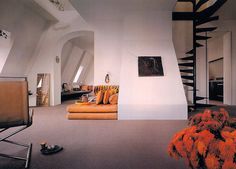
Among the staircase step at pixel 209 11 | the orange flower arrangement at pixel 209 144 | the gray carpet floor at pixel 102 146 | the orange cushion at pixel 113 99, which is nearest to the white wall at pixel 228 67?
the staircase step at pixel 209 11

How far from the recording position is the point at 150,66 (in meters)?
4.90

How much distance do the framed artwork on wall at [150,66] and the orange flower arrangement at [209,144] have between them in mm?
3897

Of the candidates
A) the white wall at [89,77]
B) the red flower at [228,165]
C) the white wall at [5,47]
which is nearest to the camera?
the red flower at [228,165]

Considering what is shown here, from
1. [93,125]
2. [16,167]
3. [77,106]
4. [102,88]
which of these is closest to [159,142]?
[93,125]

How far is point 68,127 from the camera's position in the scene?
387cm

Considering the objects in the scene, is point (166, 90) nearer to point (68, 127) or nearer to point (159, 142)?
point (159, 142)

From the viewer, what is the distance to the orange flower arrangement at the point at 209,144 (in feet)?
2.59

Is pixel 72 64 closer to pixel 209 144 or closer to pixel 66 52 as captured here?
pixel 66 52

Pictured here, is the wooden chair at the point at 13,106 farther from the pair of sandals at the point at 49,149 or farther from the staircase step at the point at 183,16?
the staircase step at the point at 183,16

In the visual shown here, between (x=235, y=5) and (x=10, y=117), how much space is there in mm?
7281

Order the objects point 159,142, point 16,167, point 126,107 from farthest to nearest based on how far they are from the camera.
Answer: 1. point 126,107
2. point 159,142
3. point 16,167

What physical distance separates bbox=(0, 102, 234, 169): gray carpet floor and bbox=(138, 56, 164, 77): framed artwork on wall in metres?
1.45

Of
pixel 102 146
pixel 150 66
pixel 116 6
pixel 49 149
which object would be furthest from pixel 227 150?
pixel 116 6

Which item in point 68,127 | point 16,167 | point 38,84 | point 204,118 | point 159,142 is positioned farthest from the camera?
point 38,84
